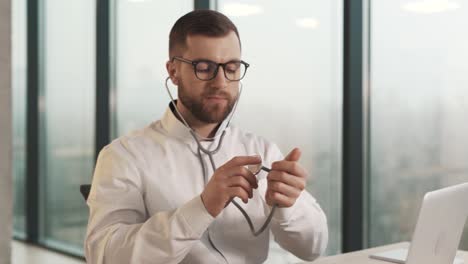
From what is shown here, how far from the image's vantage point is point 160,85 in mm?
4316

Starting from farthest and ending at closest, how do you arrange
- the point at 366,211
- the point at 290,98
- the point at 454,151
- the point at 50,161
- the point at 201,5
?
the point at 50,161 → the point at 201,5 → the point at 290,98 → the point at 366,211 → the point at 454,151

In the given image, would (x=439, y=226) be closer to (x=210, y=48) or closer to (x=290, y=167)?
(x=290, y=167)

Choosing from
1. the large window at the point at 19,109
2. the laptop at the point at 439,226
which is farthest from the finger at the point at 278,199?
the large window at the point at 19,109

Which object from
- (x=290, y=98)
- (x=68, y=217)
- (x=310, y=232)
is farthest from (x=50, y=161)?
(x=310, y=232)

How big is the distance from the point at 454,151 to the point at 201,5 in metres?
1.80

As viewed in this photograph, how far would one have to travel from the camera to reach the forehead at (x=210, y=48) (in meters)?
1.76

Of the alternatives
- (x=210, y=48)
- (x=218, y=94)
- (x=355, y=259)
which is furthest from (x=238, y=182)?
(x=355, y=259)

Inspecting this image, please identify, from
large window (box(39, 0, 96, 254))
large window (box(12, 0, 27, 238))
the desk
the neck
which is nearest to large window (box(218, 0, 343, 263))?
the desk

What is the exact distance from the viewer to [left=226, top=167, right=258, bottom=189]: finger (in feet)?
4.99

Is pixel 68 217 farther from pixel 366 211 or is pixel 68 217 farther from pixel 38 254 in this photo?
pixel 366 211

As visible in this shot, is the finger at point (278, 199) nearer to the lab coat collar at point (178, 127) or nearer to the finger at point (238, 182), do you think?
the finger at point (238, 182)

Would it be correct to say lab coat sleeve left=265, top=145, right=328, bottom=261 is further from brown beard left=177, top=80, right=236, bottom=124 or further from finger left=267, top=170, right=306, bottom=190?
brown beard left=177, top=80, right=236, bottom=124

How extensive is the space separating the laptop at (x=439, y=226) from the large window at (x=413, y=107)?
1.36 meters

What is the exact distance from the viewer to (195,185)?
1.86m
